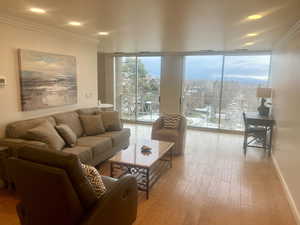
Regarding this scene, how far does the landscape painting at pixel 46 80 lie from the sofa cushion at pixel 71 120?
25 centimetres

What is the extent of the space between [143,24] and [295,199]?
3.02 metres

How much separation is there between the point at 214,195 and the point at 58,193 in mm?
2189

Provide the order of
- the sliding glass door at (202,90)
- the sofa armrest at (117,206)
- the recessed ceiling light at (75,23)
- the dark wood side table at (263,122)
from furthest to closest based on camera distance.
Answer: the sliding glass door at (202,90) → the dark wood side table at (263,122) → the recessed ceiling light at (75,23) → the sofa armrest at (117,206)

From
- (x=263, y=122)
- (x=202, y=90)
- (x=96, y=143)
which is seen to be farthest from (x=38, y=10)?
(x=202, y=90)

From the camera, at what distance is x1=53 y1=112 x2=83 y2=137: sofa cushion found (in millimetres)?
3886

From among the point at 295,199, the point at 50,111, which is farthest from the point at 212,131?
the point at 50,111

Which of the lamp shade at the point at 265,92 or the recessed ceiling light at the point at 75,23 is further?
the lamp shade at the point at 265,92

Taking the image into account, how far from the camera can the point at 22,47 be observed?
11.3 ft

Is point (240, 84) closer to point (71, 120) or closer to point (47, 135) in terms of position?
point (71, 120)

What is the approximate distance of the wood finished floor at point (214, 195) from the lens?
259 cm

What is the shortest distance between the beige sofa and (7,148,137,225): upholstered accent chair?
0.88 metres

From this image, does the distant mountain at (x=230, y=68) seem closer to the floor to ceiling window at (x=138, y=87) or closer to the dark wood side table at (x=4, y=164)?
the floor to ceiling window at (x=138, y=87)

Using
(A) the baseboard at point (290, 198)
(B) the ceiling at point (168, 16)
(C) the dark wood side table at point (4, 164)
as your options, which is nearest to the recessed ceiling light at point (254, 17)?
(B) the ceiling at point (168, 16)

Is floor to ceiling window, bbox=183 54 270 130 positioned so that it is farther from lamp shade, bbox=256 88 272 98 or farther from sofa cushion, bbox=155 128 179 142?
sofa cushion, bbox=155 128 179 142
